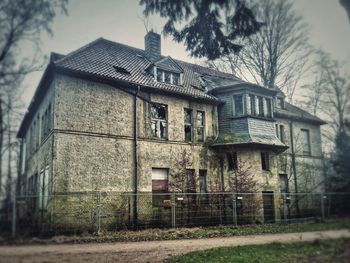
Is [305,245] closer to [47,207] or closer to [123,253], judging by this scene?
[123,253]

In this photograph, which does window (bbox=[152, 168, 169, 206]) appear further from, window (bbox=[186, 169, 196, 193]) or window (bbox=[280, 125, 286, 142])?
window (bbox=[280, 125, 286, 142])

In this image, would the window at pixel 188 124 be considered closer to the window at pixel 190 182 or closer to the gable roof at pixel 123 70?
the gable roof at pixel 123 70

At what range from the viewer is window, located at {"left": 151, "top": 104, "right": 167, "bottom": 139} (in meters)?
17.4

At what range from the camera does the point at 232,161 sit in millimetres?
18859

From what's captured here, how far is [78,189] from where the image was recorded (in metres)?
14.1

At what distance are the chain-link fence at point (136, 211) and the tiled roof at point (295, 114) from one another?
24.1 ft

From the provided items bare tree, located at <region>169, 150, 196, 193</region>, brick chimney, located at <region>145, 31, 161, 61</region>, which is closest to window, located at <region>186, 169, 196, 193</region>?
bare tree, located at <region>169, 150, 196, 193</region>

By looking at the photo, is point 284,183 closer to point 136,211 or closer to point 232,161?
point 232,161

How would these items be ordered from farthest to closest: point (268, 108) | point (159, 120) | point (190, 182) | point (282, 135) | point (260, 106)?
point (282, 135), point (268, 108), point (260, 106), point (159, 120), point (190, 182)

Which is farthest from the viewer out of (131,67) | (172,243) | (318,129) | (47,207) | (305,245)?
(318,129)

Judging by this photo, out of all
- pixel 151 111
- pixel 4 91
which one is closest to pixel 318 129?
pixel 151 111

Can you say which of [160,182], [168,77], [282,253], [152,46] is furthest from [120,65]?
[282,253]

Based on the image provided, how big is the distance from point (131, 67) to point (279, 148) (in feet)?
34.8

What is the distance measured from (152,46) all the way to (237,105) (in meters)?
7.32
